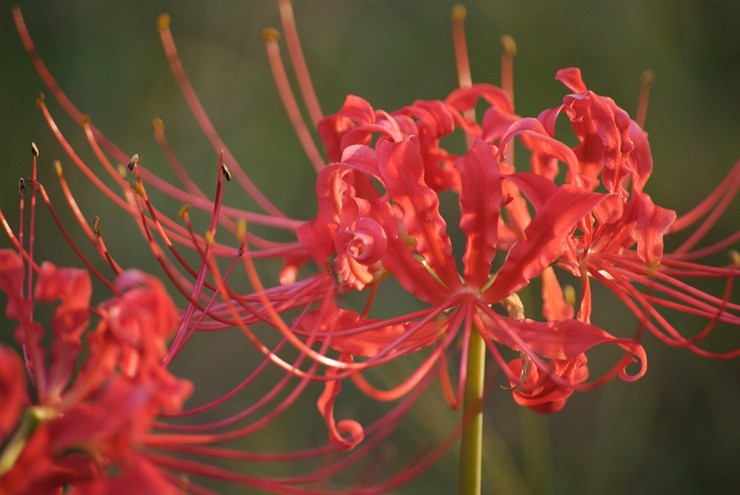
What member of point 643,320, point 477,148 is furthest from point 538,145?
point 643,320

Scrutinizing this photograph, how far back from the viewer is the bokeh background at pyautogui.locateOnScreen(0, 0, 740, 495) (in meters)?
2.24

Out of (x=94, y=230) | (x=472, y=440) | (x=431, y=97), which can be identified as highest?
(x=431, y=97)

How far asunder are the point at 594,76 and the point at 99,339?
1.96 metres

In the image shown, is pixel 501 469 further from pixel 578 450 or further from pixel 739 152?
pixel 739 152

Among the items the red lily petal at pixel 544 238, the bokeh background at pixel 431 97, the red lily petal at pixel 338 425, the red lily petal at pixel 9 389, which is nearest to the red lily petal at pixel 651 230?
the red lily petal at pixel 544 238

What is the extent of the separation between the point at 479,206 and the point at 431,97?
174 cm

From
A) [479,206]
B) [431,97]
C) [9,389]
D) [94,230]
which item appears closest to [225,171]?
[94,230]

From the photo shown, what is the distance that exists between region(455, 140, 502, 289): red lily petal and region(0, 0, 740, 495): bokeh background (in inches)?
53.8

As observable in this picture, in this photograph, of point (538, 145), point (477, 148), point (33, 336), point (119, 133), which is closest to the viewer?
point (33, 336)

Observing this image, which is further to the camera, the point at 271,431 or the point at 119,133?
the point at 119,133

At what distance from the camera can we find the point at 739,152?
232 cm

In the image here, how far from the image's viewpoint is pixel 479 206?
885mm

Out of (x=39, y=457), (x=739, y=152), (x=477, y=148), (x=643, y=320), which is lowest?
(x=39, y=457)

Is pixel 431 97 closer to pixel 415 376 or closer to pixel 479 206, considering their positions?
pixel 479 206
